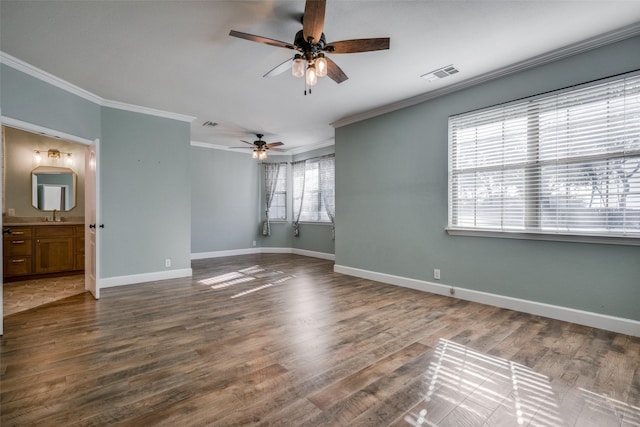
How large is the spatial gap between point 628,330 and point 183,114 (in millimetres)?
6430

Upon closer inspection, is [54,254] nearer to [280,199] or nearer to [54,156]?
[54,156]

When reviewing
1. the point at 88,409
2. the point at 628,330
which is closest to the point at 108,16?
the point at 88,409

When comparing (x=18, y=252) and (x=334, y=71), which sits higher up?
(x=334, y=71)

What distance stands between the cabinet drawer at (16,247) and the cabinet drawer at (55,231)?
0.20m

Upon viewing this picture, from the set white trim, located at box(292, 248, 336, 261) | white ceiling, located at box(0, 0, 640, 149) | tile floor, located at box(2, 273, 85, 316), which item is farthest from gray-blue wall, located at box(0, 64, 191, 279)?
white trim, located at box(292, 248, 336, 261)

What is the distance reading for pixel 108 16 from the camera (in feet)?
Answer: 8.27

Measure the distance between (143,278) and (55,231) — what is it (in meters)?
2.07

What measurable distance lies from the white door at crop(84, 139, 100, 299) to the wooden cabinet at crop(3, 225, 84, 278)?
4.61 feet

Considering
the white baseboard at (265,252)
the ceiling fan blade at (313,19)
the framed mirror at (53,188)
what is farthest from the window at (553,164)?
the framed mirror at (53,188)

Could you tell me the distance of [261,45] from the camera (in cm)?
296

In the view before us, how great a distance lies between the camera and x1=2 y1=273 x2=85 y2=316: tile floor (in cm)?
375

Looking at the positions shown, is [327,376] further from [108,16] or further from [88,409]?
[108,16]

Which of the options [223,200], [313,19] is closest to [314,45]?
[313,19]

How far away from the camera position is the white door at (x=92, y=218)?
4016 mm
